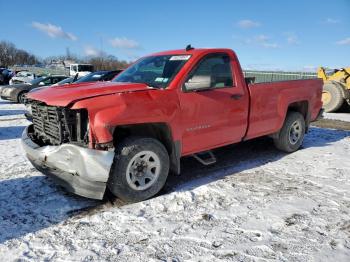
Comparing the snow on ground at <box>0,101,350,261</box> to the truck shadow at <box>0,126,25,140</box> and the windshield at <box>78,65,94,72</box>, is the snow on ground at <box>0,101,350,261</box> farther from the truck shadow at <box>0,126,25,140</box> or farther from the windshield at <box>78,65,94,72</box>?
the windshield at <box>78,65,94,72</box>

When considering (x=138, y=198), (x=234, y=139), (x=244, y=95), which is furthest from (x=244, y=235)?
(x=244, y=95)

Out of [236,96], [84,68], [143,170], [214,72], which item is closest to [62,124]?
[143,170]

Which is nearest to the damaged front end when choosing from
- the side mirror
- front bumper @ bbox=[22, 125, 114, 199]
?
front bumper @ bbox=[22, 125, 114, 199]

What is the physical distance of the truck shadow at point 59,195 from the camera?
3.83 m

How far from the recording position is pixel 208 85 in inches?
193

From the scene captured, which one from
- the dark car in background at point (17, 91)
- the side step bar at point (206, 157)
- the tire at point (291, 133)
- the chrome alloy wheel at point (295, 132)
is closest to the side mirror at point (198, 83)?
the side step bar at point (206, 157)

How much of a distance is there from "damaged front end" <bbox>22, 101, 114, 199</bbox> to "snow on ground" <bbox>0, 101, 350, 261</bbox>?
338 mm

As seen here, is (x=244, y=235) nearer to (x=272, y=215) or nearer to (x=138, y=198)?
(x=272, y=215)

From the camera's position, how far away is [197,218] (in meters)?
3.91

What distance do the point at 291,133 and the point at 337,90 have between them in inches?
341

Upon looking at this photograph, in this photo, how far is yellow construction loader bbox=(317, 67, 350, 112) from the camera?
1407 centimetres

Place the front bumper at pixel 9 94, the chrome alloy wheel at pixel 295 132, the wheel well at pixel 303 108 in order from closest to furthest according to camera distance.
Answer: the chrome alloy wheel at pixel 295 132, the wheel well at pixel 303 108, the front bumper at pixel 9 94

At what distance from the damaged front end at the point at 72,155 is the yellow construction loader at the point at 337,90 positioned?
12668mm

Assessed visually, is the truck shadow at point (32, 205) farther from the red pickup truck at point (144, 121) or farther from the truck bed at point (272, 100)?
the truck bed at point (272, 100)
